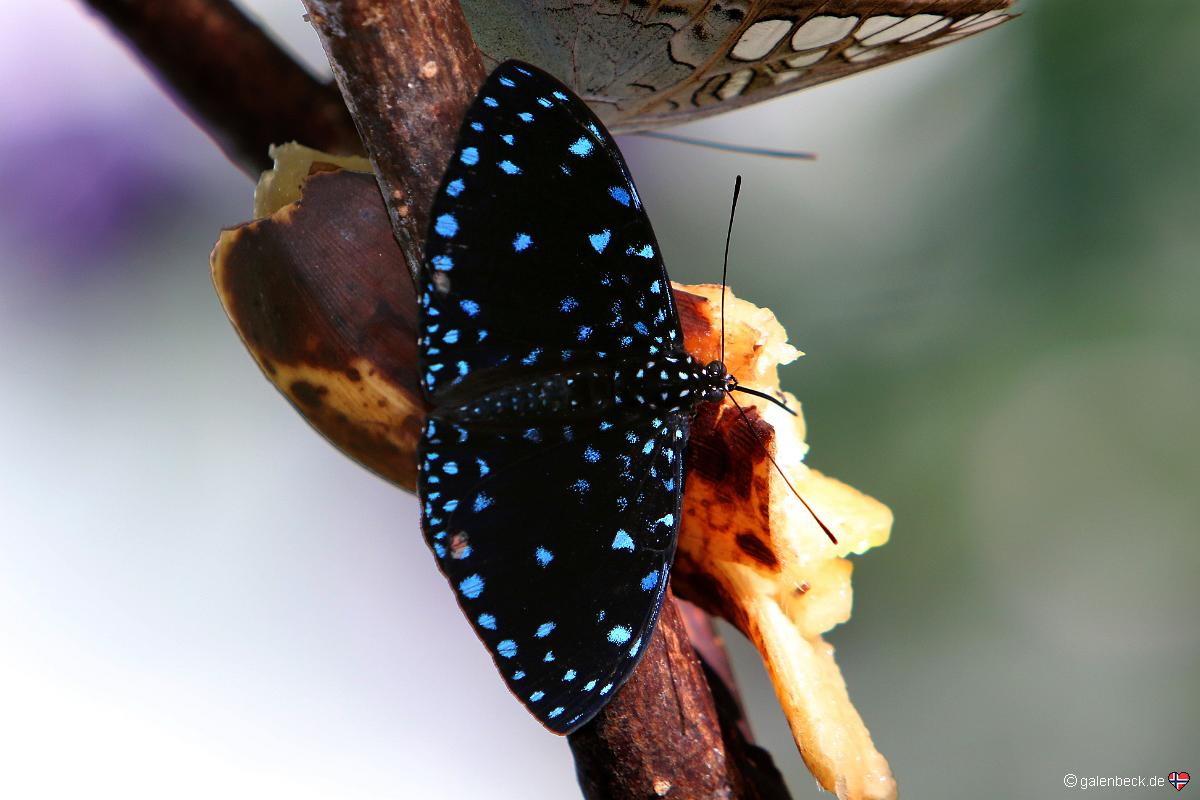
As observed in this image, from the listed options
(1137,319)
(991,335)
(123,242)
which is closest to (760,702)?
(991,335)

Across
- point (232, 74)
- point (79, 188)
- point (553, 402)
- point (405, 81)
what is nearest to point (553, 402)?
point (553, 402)

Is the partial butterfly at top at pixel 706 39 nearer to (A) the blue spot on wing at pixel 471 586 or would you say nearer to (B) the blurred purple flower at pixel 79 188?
(A) the blue spot on wing at pixel 471 586

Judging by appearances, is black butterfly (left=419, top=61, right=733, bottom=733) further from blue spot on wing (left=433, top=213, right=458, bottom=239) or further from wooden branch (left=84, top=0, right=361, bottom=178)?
wooden branch (left=84, top=0, right=361, bottom=178)

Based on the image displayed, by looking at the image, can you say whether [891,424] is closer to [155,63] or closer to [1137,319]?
[1137,319]

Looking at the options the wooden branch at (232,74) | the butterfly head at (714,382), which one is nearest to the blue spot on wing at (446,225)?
the butterfly head at (714,382)

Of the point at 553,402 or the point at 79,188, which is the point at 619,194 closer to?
the point at 553,402

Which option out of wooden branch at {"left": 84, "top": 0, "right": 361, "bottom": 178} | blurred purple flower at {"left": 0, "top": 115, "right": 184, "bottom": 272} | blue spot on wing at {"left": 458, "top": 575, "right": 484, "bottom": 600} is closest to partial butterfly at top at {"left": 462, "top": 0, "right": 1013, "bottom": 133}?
wooden branch at {"left": 84, "top": 0, "right": 361, "bottom": 178}
